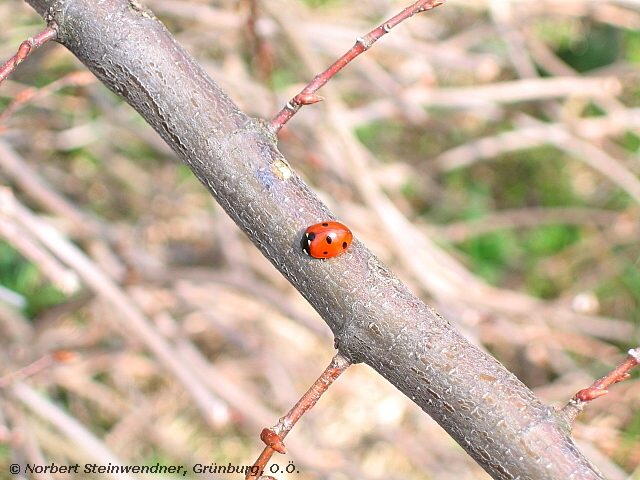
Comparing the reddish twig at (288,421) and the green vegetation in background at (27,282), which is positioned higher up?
the green vegetation in background at (27,282)

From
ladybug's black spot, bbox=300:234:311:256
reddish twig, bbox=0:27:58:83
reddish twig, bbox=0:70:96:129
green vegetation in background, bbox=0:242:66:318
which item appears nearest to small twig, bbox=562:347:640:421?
ladybug's black spot, bbox=300:234:311:256

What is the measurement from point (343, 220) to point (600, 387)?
221 centimetres

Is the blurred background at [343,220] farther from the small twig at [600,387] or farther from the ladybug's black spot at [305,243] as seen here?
the small twig at [600,387]

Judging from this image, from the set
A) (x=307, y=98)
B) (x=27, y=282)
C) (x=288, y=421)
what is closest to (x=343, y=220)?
(x=27, y=282)

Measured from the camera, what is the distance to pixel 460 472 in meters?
2.81

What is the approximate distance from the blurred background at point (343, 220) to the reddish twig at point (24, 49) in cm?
107

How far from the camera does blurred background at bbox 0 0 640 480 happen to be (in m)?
2.50

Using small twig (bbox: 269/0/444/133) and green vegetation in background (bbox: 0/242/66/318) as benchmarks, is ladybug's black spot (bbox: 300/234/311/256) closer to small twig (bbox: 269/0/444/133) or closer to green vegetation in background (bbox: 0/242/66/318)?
small twig (bbox: 269/0/444/133)

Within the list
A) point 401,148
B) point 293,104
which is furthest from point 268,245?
point 401,148

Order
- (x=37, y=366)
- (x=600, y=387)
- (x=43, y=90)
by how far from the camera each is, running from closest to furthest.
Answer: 1. (x=600, y=387)
2. (x=43, y=90)
3. (x=37, y=366)

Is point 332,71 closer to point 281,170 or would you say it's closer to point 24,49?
point 281,170

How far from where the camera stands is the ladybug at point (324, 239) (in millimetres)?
868

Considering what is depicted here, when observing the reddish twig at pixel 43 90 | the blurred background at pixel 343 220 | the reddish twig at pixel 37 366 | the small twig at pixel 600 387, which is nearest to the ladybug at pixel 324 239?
the small twig at pixel 600 387

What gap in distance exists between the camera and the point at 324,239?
0.88 m
